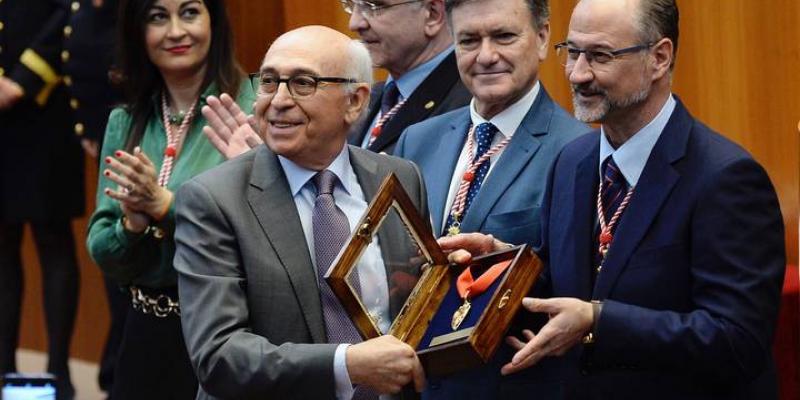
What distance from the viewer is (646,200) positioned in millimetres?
3564

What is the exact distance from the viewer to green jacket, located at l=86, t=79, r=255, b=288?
4840mm

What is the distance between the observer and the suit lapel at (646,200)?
354 centimetres

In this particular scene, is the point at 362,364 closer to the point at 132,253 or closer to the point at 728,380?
the point at 728,380

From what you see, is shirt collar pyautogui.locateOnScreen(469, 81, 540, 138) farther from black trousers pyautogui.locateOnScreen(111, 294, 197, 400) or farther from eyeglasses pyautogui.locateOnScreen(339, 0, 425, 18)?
black trousers pyautogui.locateOnScreen(111, 294, 197, 400)

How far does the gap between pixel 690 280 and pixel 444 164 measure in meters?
0.98

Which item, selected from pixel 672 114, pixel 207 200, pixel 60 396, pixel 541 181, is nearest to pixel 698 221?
pixel 672 114

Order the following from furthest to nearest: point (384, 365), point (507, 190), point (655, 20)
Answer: point (507, 190), point (655, 20), point (384, 365)

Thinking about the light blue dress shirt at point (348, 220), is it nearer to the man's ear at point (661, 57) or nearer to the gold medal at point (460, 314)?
the gold medal at point (460, 314)

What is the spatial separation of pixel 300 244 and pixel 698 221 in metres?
0.85

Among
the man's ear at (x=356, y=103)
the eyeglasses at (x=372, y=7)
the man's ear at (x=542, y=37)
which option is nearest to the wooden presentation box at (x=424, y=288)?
the man's ear at (x=356, y=103)

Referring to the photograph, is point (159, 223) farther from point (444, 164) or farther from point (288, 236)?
point (288, 236)

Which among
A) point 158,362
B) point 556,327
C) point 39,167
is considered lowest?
point 158,362

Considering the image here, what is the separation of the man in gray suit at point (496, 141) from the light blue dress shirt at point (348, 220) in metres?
0.41

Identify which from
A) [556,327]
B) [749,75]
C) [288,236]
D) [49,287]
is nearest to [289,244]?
[288,236]
